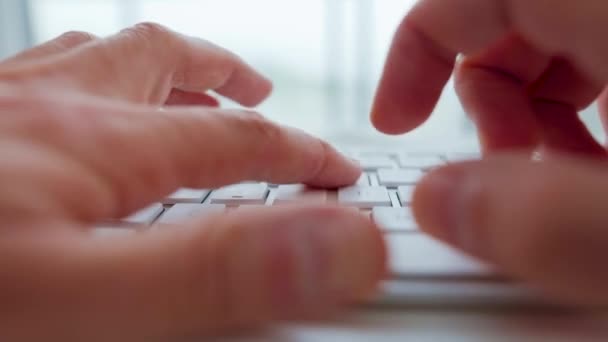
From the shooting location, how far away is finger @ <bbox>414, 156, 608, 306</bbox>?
0.66ft

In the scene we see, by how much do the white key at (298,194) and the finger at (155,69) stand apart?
0.14 meters

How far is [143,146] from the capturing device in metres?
0.29

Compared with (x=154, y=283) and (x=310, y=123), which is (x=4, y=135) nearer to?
(x=154, y=283)

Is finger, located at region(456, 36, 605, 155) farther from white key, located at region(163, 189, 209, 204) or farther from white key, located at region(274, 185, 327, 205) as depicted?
white key, located at region(163, 189, 209, 204)

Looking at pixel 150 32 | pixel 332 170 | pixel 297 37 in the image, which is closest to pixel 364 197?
pixel 332 170

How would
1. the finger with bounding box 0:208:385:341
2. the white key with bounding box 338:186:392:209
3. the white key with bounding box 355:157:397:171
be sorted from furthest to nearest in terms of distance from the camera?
the white key with bounding box 355:157:397:171 < the white key with bounding box 338:186:392:209 < the finger with bounding box 0:208:385:341

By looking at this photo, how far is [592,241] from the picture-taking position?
20 cm

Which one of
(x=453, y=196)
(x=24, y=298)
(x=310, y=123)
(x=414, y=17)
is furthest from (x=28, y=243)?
(x=310, y=123)

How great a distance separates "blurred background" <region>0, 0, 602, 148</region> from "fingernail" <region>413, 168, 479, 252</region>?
3.14 feet

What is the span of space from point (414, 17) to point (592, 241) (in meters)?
0.30

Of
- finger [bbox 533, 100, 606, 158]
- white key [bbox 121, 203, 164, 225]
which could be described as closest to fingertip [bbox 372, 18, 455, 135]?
finger [bbox 533, 100, 606, 158]

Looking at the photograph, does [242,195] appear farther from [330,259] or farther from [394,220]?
[330,259]

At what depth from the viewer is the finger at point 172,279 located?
0.66 ft

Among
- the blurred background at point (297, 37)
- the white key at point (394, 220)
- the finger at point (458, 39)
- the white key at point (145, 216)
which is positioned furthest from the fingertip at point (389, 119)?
the blurred background at point (297, 37)
